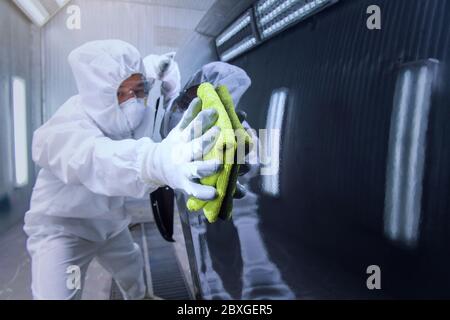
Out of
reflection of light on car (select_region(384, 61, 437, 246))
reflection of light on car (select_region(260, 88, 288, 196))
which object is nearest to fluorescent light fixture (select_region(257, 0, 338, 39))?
reflection of light on car (select_region(260, 88, 288, 196))

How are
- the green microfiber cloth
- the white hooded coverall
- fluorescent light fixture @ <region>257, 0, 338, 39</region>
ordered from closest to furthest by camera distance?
the green microfiber cloth → the white hooded coverall → fluorescent light fixture @ <region>257, 0, 338, 39</region>

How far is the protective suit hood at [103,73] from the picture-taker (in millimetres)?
740

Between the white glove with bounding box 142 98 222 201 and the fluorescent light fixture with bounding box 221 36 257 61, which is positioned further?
the fluorescent light fixture with bounding box 221 36 257 61

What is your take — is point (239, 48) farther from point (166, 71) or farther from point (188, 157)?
point (188, 157)

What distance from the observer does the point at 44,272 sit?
0.84 metres

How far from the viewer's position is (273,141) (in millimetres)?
779

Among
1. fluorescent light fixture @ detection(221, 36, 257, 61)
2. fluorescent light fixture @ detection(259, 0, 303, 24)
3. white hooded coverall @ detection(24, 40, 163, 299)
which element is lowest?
white hooded coverall @ detection(24, 40, 163, 299)

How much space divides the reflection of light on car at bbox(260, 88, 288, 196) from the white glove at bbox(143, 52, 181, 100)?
0.26 meters

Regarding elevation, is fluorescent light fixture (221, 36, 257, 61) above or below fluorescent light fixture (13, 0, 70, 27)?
below

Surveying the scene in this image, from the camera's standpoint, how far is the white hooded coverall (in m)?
0.65

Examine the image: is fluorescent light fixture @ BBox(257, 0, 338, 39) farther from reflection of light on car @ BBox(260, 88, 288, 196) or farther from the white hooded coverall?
the white hooded coverall

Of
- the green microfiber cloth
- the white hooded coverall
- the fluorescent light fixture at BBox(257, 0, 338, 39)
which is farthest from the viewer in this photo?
the fluorescent light fixture at BBox(257, 0, 338, 39)
